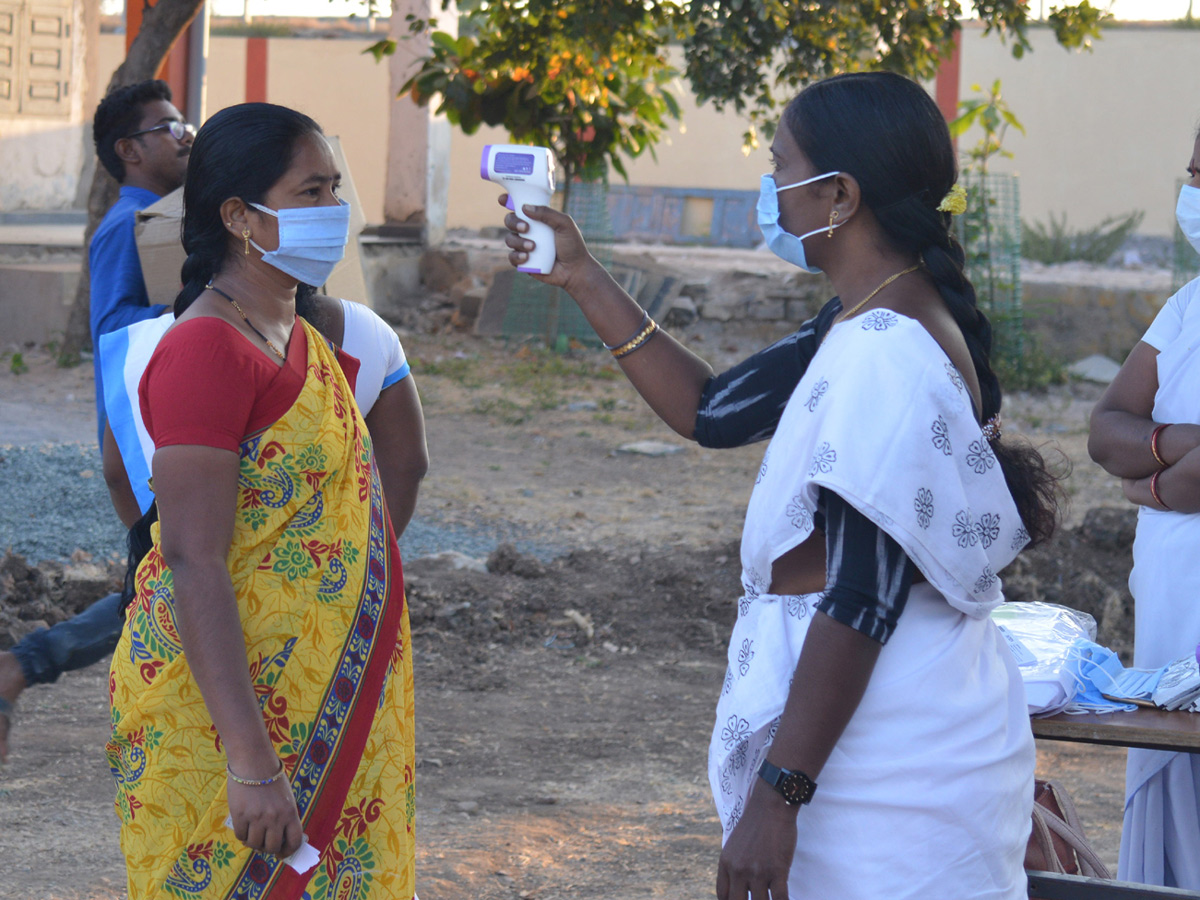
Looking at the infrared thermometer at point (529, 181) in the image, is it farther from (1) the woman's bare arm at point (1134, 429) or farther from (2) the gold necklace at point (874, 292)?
(1) the woman's bare arm at point (1134, 429)

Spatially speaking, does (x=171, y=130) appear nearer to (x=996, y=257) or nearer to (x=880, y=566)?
(x=880, y=566)

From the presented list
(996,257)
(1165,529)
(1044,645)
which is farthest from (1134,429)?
(996,257)

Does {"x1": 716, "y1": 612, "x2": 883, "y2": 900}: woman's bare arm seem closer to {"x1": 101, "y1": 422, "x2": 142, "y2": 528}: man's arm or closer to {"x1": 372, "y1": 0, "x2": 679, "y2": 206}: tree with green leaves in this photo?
{"x1": 101, "y1": 422, "x2": 142, "y2": 528}: man's arm

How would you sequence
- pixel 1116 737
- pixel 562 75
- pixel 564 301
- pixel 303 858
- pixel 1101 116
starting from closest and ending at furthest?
1. pixel 303 858
2. pixel 1116 737
3. pixel 562 75
4. pixel 564 301
5. pixel 1101 116

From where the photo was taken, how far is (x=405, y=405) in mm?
2324

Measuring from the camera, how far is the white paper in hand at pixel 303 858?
1.69 m

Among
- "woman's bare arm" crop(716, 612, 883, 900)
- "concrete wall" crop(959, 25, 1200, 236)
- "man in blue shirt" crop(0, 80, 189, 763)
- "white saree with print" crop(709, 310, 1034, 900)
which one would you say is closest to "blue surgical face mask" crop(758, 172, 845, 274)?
"white saree with print" crop(709, 310, 1034, 900)

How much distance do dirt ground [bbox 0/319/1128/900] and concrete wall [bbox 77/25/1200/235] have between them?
40.8 feet

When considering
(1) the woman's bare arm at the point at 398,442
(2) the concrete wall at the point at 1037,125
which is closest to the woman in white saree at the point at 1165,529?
(1) the woman's bare arm at the point at 398,442

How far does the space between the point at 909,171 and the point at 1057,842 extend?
53.2 inches

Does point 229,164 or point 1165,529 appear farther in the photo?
point 1165,529

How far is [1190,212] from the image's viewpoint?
7.86 feet

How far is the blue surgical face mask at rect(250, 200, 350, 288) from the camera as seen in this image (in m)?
1.84

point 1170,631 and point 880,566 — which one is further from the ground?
point 880,566
